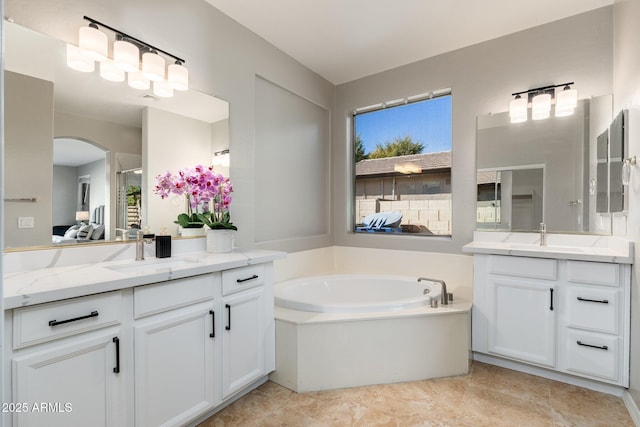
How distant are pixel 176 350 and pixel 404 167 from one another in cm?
268

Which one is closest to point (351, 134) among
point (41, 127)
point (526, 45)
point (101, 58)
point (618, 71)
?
point (526, 45)

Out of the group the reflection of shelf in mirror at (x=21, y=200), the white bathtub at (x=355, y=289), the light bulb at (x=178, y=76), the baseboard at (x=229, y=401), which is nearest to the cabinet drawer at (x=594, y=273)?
the white bathtub at (x=355, y=289)

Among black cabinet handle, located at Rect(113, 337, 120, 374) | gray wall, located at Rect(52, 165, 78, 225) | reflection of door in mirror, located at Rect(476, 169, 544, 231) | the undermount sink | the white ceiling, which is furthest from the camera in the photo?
reflection of door in mirror, located at Rect(476, 169, 544, 231)

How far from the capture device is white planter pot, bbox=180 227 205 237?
7.27 ft

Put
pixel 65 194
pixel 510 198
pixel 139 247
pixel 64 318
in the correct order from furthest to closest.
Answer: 1. pixel 510 198
2. pixel 139 247
3. pixel 65 194
4. pixel 64 318

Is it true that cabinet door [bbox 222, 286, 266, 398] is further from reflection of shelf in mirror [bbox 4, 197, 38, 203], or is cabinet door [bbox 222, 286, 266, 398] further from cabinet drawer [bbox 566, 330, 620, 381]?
cabinet drawer [bbox 566, 330, 620, 381]

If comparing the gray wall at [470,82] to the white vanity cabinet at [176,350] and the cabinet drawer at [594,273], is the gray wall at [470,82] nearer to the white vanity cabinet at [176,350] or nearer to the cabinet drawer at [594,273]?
the cabinet drawer at [594,273]

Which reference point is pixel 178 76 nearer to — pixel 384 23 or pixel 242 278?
pixel 242 278

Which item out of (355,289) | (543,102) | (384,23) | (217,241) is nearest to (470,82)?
(543,102)

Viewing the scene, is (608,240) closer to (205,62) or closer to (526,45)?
(526,45)

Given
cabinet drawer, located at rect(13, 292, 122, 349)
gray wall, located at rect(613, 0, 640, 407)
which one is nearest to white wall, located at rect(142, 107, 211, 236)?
cabinet drawer, located at rect(13, 292, 122, 349)

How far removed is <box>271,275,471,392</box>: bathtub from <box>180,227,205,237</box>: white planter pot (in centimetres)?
74

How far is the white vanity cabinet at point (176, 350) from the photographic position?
1483mm

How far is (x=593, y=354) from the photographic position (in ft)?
6.84
